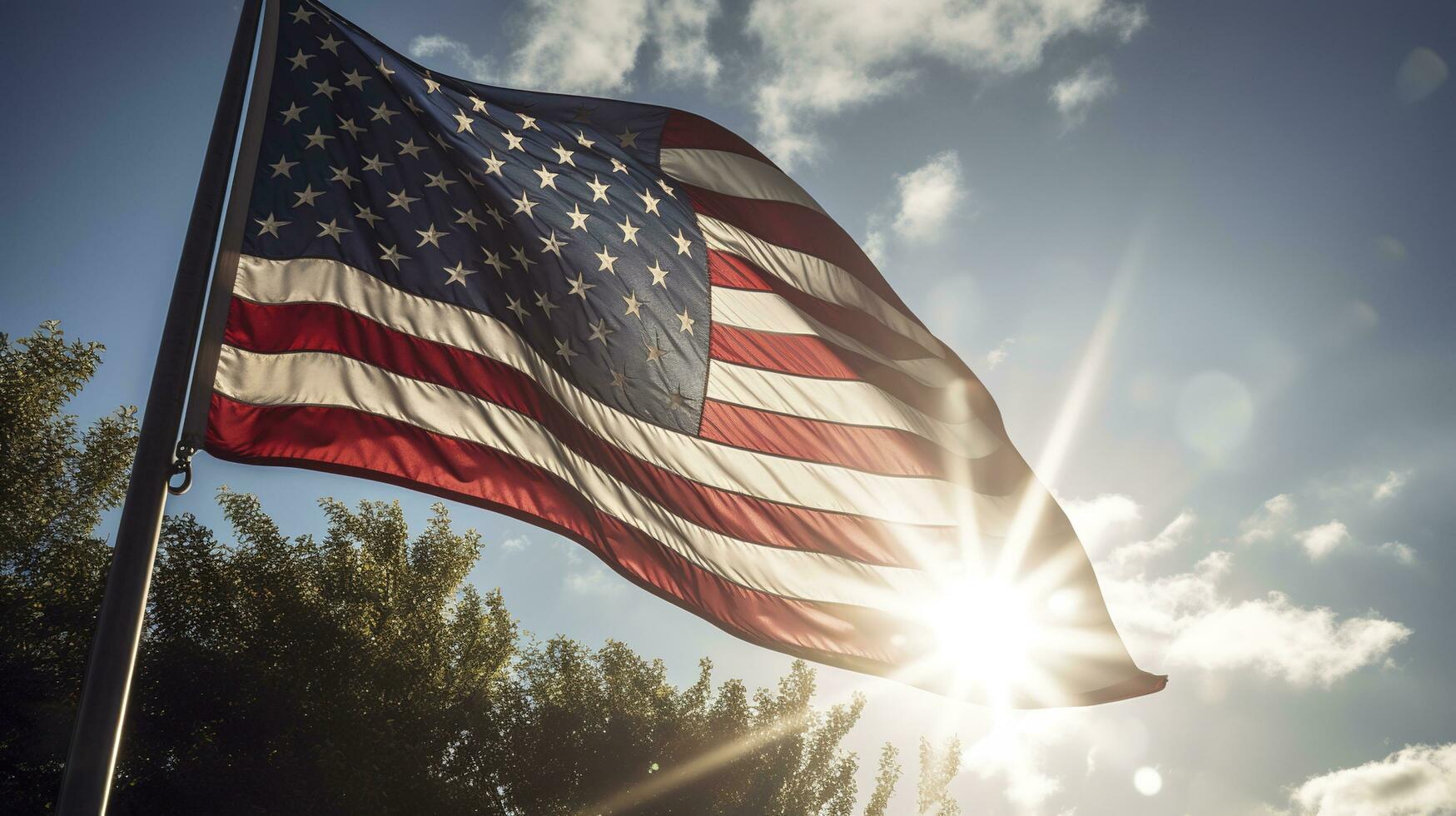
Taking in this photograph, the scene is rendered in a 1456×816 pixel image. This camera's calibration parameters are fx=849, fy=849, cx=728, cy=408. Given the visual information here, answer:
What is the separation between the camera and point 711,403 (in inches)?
204

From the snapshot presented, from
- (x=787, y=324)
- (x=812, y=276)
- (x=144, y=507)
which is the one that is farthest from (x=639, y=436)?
(x=144, y=507)

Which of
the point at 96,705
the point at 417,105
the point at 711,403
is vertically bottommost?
the point at 96,705

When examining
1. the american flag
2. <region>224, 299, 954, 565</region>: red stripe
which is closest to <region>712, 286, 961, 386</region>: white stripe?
the american flag

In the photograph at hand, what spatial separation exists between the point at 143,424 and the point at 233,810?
2002 centimetres

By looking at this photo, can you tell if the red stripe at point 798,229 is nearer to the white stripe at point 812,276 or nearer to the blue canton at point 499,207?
the white stripe at point 812,276

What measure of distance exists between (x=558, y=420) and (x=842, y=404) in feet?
6.35

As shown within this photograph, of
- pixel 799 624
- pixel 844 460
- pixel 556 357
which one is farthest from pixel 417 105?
pixel 799 624

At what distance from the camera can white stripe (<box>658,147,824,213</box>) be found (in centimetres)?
544

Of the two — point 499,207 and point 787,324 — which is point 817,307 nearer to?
point 787,324

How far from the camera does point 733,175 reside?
18.5 feet

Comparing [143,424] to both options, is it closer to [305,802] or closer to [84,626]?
[305,802]

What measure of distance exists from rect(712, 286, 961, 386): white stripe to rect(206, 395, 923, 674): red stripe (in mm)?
1539

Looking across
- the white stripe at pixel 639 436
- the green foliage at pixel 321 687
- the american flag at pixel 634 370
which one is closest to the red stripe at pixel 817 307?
the american flag at pixel 634 370

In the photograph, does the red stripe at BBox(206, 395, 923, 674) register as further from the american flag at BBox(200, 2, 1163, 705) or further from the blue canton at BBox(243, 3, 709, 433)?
the blue canton at BBox(243, 3, 709, 433)
